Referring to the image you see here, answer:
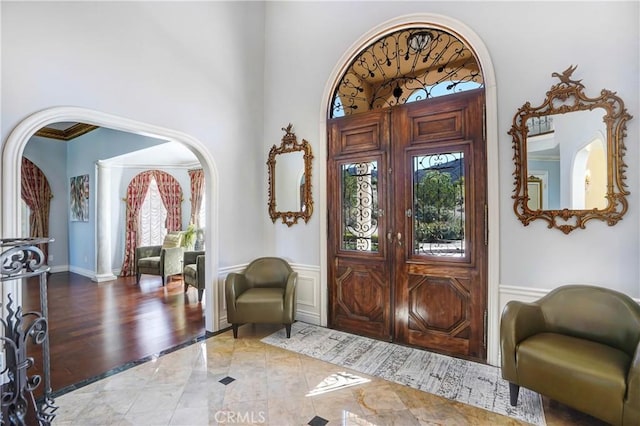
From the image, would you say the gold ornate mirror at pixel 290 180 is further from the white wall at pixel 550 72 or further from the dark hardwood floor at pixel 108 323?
the dark hardwood floor at pixel 108 323

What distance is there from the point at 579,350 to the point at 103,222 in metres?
7.76

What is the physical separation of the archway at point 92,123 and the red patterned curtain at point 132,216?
4.40 metres

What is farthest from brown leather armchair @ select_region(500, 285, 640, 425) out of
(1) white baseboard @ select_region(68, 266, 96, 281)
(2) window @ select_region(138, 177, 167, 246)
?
(2) window @ select_region(138, 177, 167, 246)

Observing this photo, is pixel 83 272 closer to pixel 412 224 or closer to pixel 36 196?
pixel 36 196

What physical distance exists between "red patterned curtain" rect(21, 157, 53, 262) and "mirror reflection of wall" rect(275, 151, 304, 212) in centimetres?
596

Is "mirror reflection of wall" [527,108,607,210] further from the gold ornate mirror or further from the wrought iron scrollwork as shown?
the wrought iron scrollwork

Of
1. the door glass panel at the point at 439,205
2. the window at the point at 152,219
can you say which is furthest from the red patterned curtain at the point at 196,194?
the door glass panel at the point at 439,205

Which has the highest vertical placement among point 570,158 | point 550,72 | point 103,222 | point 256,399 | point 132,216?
point 550,72

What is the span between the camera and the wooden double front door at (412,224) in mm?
3014

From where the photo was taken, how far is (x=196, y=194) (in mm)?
7723

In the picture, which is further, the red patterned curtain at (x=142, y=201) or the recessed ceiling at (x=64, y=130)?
the red patterned curtain at (x=142, y=201)

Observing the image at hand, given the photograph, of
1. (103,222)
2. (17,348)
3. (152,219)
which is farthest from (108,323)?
(152,219)

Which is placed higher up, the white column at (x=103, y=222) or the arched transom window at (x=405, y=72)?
the arched transom window at (x=405, y=72)

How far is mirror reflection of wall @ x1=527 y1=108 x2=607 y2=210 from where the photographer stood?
2492mm
